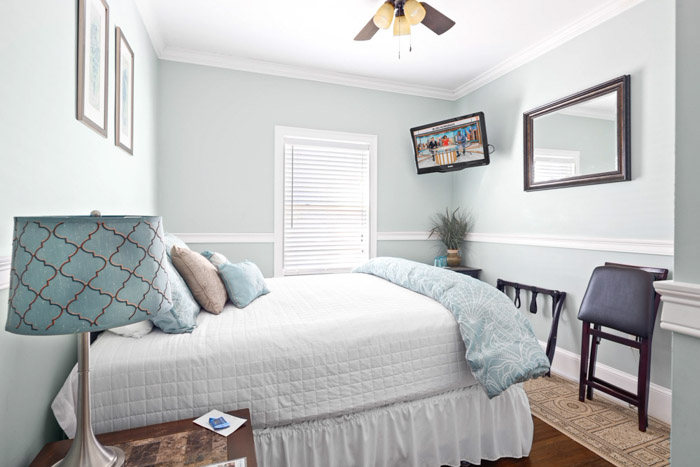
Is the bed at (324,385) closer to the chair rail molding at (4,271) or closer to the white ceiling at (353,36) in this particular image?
the chair rail molding at (4,271)

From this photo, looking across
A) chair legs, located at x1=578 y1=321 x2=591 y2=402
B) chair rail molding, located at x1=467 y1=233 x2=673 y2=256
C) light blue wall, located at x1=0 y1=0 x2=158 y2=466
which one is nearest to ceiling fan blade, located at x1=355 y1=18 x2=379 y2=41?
light blue wall, located at x1=0 y1=0 x2=158 y2=466

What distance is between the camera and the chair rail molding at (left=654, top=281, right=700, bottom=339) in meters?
0.90

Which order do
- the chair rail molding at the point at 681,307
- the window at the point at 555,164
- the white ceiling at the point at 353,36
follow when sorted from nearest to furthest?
the chair rail molding at the point at 681,307
the white ceiling at the point at 353,36
the window at the point at 555,164

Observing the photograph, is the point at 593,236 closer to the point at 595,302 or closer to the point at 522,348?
the point at 595,302

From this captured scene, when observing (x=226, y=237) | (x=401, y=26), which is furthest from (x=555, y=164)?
(x=226, y=237)

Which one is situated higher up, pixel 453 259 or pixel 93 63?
pixel 93 63

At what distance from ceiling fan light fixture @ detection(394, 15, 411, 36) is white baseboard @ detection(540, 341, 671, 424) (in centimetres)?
276

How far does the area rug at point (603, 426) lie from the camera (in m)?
→ 1.95

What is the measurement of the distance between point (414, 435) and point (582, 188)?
7.39 feet

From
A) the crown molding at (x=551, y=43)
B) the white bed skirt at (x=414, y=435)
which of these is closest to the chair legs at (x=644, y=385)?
the white bed skirt at (x=414, y=435)

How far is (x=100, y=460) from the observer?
3.11ft

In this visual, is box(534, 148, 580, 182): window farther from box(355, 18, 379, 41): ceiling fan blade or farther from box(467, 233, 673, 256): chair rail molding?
box(355, 18, 379, 41): ceiling fan blade

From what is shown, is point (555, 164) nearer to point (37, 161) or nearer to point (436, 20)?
point (436, 20)

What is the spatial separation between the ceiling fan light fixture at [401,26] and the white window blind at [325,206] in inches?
58.6
